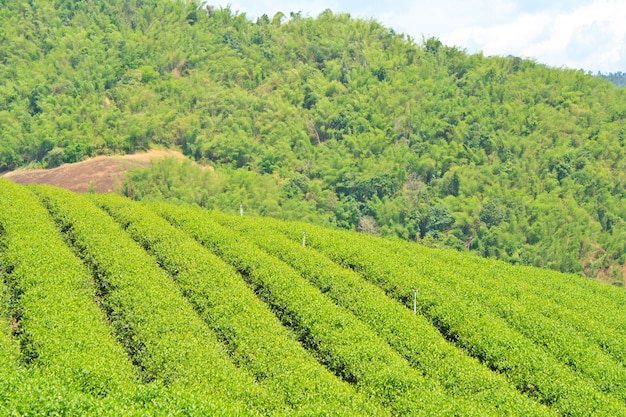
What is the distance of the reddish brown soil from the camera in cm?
7569

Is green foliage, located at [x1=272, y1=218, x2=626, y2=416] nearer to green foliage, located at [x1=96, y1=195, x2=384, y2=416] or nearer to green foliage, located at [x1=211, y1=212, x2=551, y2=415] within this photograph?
green foliage, located at [x1=211, y1=212, x2=551, y2=415]

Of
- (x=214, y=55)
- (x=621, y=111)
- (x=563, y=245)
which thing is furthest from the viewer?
(x=214, y=55)

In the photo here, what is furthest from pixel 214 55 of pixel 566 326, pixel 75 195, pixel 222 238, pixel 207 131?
pixel 566 326

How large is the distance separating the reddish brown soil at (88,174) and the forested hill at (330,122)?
2.66m

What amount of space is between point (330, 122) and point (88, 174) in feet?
133

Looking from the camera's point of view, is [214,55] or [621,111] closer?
[621,111]

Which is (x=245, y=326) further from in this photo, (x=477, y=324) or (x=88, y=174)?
(x=88, y=174)

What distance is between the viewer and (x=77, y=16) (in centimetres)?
11456

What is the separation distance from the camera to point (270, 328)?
84.8ft

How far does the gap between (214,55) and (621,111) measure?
6602cm

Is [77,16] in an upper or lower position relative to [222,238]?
upper

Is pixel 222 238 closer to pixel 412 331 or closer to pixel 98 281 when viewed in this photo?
pixel 98 281

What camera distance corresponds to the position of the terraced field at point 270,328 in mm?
20719

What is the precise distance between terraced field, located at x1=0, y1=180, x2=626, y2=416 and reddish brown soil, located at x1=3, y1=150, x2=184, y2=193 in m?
37.4
